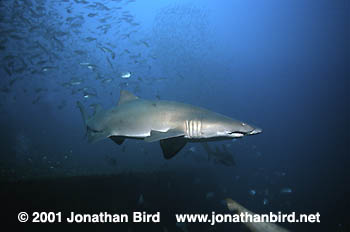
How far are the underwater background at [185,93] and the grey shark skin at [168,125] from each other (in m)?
2.78

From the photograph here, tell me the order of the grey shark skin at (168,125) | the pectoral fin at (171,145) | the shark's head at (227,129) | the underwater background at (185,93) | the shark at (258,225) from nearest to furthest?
the shark's head at (227,129) → the grey shark skin at (168,125) → the pectoral fin at (171,145) → the shark at (258,225) → the underwater background at (185,93)

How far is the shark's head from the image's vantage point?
2650 millimetres

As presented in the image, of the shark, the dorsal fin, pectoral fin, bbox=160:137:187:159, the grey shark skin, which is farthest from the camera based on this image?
the shark

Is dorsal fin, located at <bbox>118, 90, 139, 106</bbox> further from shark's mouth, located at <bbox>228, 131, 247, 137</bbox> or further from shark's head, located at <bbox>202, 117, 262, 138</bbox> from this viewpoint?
shark's mouth, located at <bbox>228, 131, 247, 137</bbox>

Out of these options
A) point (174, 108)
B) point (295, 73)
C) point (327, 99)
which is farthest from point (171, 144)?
point (327, 99)

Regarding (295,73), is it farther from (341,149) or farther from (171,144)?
(171,144)

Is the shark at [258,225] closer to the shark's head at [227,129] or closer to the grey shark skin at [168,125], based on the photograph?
the grey shark skin at [168,125]

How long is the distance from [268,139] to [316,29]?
39147mm

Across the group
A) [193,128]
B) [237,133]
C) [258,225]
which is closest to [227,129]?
[237,133]

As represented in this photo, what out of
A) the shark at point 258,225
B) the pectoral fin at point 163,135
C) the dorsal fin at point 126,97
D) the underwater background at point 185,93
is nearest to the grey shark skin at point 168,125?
the pectoral fin at point 163,135

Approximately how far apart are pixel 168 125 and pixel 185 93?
4658 centimetres

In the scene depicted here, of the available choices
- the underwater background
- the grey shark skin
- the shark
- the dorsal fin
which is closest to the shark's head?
the grey shark skin

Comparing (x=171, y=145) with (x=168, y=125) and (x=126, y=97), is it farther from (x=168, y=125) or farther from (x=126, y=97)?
(x=126, y=97)

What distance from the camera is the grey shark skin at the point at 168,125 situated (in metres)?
2.76
